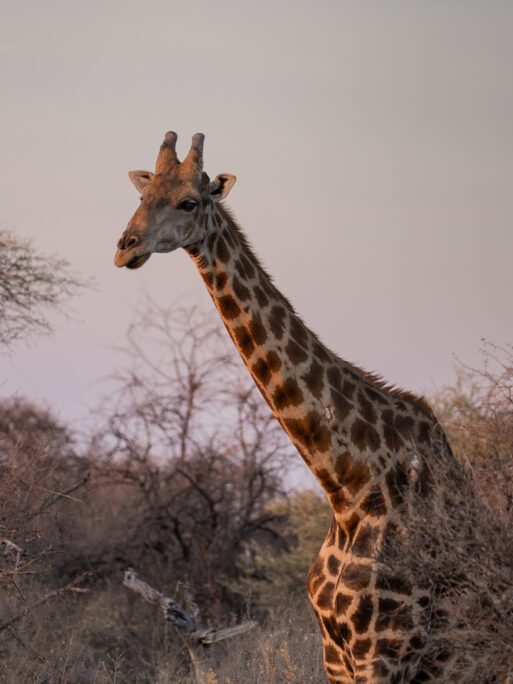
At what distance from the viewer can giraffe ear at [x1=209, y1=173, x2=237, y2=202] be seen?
7.68 metres

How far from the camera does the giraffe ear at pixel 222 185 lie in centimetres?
768

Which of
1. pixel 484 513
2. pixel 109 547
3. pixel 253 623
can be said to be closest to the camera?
pixel 484 513

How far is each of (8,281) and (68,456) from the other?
279 cm

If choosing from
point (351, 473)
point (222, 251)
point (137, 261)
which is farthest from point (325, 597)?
point (137, 261)

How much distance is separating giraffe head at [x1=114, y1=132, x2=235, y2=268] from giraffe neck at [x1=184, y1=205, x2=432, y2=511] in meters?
0.13

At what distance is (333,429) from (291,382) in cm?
38

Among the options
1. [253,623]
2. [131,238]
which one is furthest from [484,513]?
[253,623]

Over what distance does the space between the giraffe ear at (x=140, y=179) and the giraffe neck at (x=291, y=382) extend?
63 centimetres

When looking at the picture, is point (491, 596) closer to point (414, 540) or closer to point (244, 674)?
point (414, 540)

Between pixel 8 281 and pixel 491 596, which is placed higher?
pixel 8 281

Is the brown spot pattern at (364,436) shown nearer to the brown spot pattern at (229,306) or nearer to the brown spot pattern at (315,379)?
the brown spot pattern at (315,379)

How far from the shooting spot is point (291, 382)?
24.6ft

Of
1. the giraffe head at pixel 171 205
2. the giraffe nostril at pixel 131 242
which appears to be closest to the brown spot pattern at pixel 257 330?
the giraffe head at pixel 171 205

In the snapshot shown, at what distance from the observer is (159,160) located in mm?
7664
